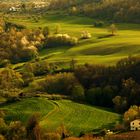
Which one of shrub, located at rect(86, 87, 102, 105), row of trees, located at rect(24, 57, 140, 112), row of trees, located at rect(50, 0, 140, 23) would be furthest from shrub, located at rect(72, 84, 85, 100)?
row of trees, located at rect(50, 0, 140, 23)

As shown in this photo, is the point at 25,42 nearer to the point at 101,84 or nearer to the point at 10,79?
the point at 10,79

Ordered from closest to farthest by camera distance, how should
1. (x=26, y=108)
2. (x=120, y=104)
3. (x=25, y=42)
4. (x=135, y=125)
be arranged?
1. (x=135, y=125)
2. (x=26, y=108)
3. (x=120, y=104)
4. (x=25, y=42)

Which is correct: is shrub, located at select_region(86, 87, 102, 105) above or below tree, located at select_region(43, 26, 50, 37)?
below

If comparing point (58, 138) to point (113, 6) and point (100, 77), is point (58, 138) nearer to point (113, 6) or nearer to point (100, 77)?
point (100, 77)

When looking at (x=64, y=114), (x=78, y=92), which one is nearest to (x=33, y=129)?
(x=64, y=114)

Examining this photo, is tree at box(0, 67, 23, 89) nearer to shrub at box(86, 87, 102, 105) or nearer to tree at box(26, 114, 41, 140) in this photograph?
shrub at box(86, 87, 102, 105)

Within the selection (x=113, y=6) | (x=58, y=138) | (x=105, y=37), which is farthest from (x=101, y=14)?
(x=58, y=138)

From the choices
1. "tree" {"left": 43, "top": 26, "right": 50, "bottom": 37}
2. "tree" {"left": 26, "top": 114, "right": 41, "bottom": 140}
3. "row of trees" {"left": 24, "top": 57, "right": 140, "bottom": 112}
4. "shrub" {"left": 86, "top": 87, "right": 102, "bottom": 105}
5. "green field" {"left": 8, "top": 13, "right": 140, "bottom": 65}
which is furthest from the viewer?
"tree" {"left": 43, "top": 26, "right": 50, "bottom": 37}
